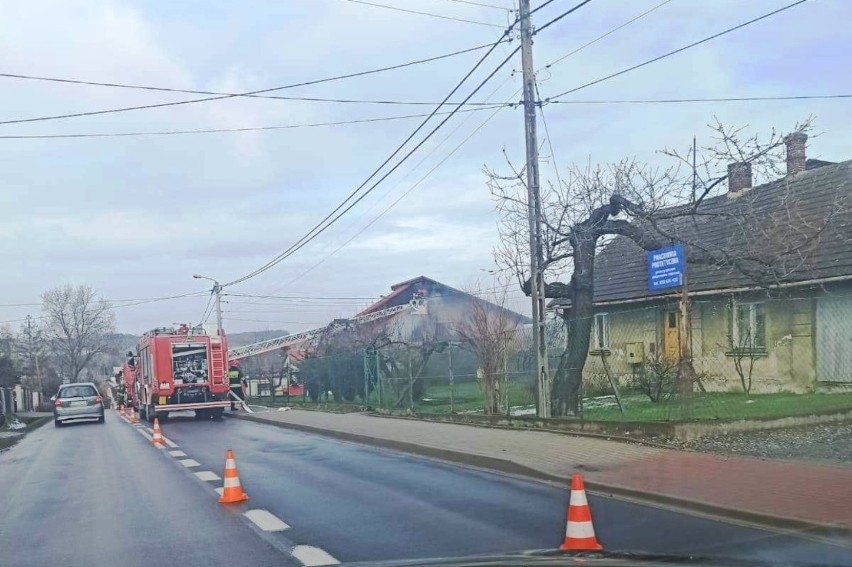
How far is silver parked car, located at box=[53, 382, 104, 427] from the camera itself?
2903cm

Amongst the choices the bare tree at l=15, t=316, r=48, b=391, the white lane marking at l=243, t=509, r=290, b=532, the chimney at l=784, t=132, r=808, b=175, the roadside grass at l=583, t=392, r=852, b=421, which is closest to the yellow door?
the roadside grass at l=583, t=392, r=852, b=421

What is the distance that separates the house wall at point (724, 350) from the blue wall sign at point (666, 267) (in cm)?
207

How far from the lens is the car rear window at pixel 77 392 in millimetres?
29366

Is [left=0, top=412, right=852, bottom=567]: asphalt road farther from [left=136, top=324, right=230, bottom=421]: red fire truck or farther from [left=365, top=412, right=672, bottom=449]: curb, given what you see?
[left=136, top=324, right=230, bottom=421]: red fire truck

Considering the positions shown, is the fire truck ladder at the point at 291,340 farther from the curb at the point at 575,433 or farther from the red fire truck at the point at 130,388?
the curb at the point at 575,433

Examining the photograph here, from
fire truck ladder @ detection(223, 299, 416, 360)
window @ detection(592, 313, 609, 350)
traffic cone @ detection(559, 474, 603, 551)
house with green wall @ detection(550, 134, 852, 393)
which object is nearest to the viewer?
traffic cone @ detection(559, 474, 603, 551)

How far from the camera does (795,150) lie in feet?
58.1

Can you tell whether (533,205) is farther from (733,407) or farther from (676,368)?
(733,407)

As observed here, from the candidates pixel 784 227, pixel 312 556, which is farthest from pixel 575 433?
pixel 312 556

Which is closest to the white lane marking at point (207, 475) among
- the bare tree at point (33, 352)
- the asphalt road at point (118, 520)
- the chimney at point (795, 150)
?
the asphalt road at point (118, 520)

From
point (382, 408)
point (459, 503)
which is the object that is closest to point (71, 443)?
point (382, 408)

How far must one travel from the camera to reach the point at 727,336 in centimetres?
1997

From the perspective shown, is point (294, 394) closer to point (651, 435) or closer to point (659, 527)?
point (651, 435)

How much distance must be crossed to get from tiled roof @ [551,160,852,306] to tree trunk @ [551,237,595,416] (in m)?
1.87
